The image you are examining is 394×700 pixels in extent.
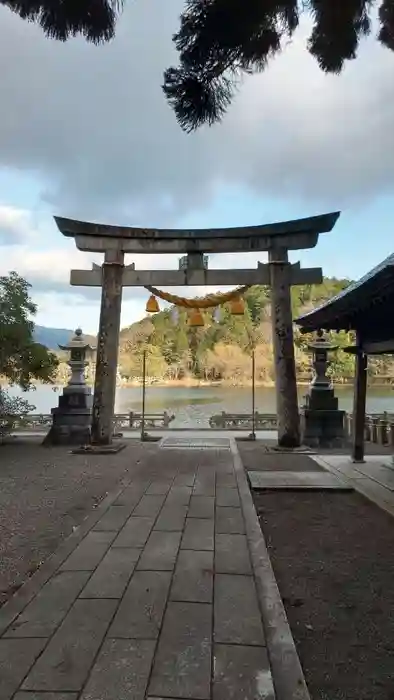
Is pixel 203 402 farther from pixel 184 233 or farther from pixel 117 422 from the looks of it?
pixel 184 233

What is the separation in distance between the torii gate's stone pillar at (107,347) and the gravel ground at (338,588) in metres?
4.45

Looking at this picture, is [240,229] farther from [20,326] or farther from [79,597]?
[79,597]

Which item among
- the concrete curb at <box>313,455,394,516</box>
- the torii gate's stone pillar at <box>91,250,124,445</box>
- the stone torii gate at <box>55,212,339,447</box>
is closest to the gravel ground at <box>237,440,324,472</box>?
the concrete curb at <box>313,455,394,516</box>

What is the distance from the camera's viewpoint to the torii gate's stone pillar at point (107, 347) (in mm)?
9508

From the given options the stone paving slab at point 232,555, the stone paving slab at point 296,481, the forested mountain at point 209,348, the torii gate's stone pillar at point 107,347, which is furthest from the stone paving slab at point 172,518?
the forested mountain at point 209,348

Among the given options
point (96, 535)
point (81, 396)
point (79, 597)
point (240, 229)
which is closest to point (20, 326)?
point (81, 396)

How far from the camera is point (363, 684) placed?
2289mm

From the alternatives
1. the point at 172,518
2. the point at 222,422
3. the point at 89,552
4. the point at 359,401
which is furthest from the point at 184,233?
the point at 222,422

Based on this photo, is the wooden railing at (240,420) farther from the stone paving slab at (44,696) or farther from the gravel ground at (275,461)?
the stone paving slab at (44,696)

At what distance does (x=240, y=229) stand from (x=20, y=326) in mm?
4578

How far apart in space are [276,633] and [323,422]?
30.5ft

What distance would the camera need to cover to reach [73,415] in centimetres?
1136

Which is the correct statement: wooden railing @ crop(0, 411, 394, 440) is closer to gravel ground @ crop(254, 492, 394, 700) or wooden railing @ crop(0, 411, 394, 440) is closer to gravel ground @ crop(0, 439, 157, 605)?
gravel ground @ crop(0, 439, 157, 605)

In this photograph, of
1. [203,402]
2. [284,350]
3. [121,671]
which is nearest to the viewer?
[121,671]
